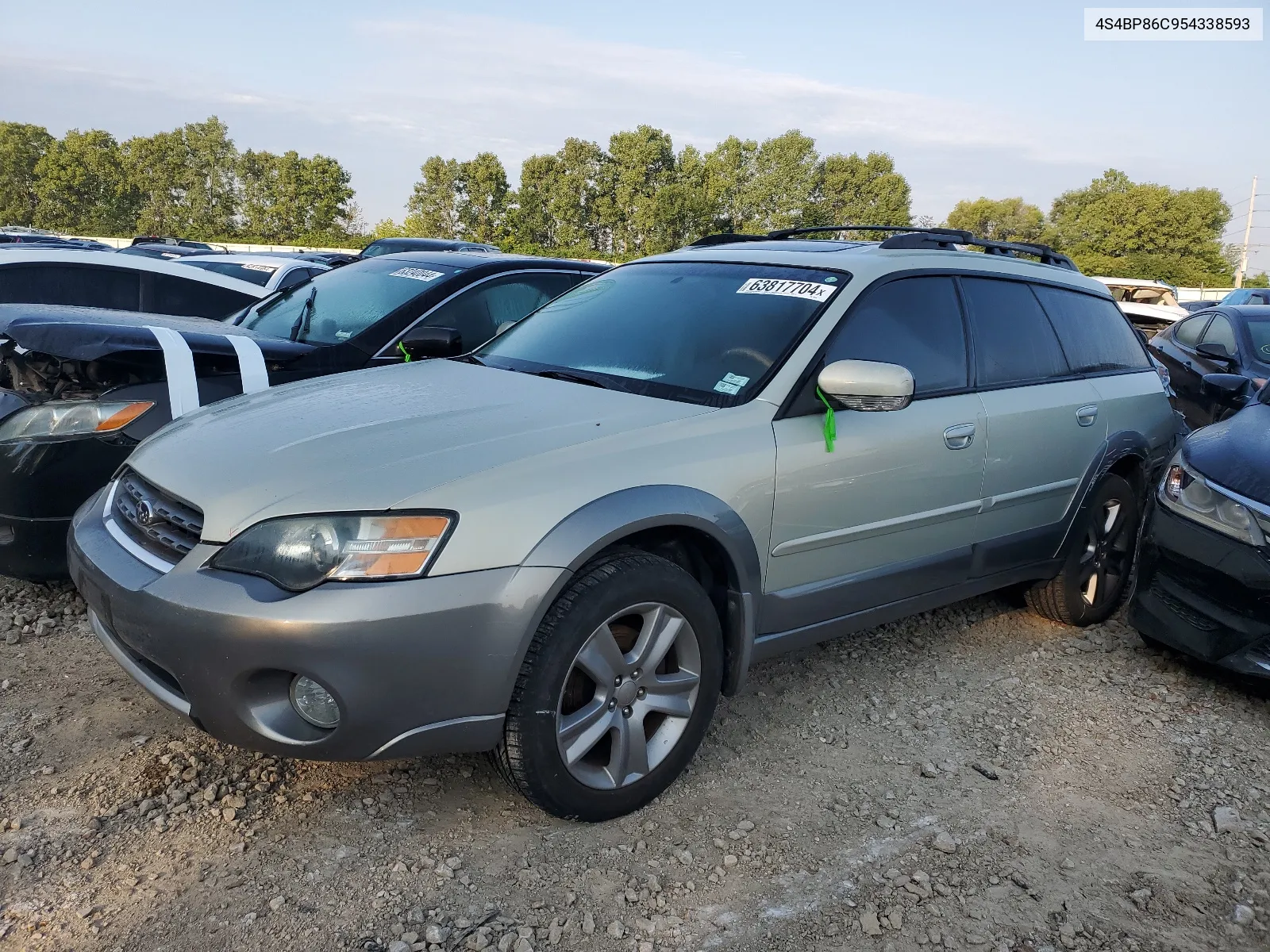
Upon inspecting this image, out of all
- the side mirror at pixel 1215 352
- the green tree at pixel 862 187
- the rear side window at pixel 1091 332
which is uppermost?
the green tree at pixel 862 187

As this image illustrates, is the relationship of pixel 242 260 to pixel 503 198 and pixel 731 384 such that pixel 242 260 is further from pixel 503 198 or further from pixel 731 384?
pixel 503 198

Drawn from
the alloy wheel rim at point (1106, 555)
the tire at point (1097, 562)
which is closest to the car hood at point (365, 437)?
the tire at point (1097, 562)

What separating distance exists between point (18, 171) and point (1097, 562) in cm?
9386

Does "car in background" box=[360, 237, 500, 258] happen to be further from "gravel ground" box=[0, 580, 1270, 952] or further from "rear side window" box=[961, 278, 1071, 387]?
"gravel ground" box=[0, 580, 1270, 952]

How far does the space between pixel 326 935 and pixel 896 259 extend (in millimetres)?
2809

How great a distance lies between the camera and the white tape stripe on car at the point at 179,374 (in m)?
3.78

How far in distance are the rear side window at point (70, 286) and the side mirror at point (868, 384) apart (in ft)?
15.4

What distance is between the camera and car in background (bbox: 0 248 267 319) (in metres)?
5.84

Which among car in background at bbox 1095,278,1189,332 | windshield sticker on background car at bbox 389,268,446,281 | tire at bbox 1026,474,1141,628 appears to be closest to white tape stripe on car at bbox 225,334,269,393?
windshield sticker on background car at bbox 389,268,446,281

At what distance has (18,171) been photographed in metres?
78.9

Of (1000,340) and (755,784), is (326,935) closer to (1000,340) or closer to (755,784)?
(755,784)

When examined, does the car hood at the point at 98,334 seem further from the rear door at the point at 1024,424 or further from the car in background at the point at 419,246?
the car in background at the point at 419,246

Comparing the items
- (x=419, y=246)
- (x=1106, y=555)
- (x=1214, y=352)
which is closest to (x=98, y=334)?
(x=1106, y=555)

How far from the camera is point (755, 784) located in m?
3.01
